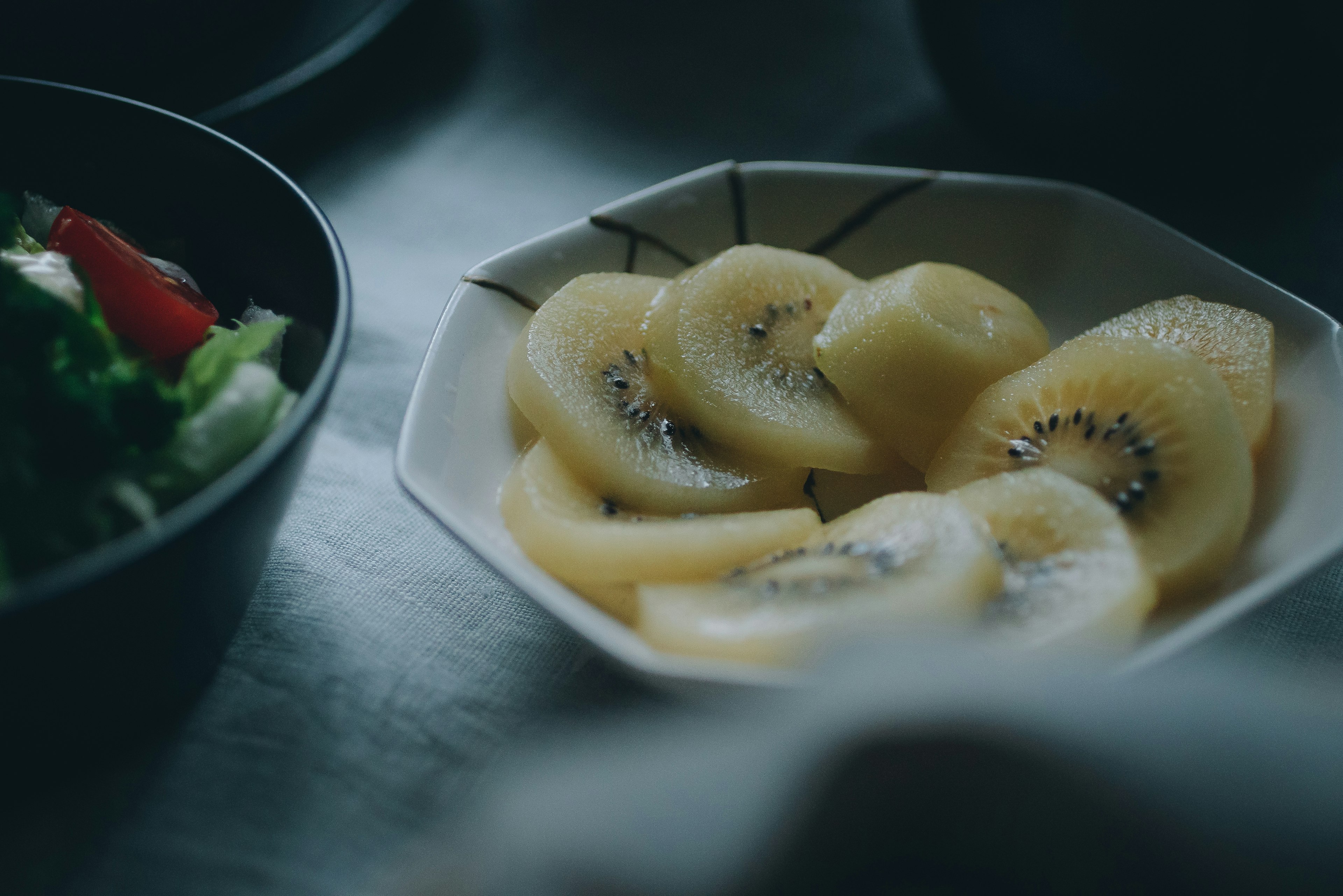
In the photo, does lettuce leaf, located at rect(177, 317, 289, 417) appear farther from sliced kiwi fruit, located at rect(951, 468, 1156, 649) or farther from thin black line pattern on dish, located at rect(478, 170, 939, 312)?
sliced kiwi fruit, located at rect(951, 468, 1156, 649)

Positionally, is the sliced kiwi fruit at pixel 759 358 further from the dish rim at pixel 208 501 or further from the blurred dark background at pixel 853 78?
the blurred dark background at pixel 853 78

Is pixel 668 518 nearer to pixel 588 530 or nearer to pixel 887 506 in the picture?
pixel 588 530

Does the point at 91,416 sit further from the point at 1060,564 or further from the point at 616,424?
the point at 1060,564

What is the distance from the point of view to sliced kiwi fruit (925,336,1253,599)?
0.89m

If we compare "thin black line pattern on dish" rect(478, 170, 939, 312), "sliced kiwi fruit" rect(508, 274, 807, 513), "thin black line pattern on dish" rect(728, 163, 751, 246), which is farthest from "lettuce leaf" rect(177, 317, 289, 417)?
"thin black line pattern on dish" rect(728, 163, 751, 246)

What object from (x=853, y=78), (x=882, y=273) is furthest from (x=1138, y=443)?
(x=853, y=78)

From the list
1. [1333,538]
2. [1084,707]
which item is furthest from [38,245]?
[1333,538]

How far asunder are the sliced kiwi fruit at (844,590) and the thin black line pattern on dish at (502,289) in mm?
479

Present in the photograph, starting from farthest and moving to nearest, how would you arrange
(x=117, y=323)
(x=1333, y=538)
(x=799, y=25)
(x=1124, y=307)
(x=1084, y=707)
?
(x=799, y=25) → (x=1124, y=307) → (x=117, y=323) → (x=1333, y=538) → (x=1084, y=707)

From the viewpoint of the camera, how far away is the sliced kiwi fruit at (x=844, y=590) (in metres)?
0.76

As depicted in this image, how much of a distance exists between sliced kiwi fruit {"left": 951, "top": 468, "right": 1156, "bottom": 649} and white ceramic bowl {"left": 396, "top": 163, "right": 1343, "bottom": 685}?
0.13ft

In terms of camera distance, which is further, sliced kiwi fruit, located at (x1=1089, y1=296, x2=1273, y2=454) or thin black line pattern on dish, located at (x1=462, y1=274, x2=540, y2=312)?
thin black line pattern on dish, located at (x1=462, y1=274, x2=540, y2=312)

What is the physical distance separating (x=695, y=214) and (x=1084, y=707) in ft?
2.94

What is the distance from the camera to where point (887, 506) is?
93 cm
